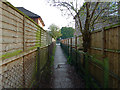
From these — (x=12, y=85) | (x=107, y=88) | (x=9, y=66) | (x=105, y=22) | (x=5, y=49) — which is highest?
(x=105, y=22)

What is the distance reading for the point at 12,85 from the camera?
1.29 metres

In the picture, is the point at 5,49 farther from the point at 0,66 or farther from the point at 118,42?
the point at 118,42

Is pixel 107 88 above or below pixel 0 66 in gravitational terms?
below

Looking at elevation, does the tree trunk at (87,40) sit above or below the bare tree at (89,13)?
below

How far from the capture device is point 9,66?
1.25 m

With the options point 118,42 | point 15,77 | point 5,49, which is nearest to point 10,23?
point 5,49

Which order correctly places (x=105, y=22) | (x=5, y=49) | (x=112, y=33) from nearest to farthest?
(x=5, y=49), (x=112, y=33), (x=105, y=22)

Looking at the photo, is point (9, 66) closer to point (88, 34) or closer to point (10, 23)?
point (10, 23)

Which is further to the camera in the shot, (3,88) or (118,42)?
(118,42)

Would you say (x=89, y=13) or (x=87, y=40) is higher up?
(x=89, y=13)

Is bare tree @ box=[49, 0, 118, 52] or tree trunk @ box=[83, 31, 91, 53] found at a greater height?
bare tree @ box=[49, 0, 118, 52]

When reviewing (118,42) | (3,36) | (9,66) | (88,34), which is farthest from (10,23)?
(88,34)

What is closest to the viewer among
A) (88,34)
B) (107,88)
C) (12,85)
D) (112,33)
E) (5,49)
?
(5,49)

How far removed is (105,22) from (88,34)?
4.38 ft
